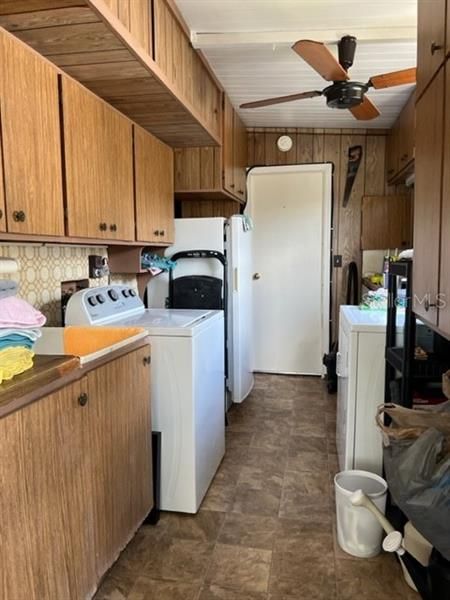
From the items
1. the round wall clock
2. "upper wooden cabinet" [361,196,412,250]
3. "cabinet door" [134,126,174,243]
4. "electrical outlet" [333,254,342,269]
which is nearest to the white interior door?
"electrical outlet" [333,254,342,269]

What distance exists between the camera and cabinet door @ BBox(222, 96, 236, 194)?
341cm

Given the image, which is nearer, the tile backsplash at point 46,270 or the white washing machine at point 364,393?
the tile backsplash at point 46,270

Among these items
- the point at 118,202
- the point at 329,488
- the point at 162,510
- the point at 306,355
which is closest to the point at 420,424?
the point at 329,488

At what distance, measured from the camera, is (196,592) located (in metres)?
1.72

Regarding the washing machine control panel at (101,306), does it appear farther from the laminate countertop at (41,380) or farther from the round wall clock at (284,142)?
the round wall clock at (284,142)

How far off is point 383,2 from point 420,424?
188 centimetres

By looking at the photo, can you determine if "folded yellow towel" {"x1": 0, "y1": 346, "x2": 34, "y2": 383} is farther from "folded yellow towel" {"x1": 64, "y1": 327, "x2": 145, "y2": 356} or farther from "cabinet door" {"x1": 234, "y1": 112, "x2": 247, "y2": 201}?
"cabinet door" {"x1": 234, "y1": 112, "x2": 247, "y2": 201}

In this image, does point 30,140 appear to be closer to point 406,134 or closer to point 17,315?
point 17,315

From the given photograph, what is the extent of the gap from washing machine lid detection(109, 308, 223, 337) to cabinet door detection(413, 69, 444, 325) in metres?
1.02

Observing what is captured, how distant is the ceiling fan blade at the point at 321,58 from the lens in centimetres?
202

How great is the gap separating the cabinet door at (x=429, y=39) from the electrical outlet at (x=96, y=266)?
185 centimetres

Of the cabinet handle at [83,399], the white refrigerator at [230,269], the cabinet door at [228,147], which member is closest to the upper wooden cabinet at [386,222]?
the white refrigerator at [230,269]

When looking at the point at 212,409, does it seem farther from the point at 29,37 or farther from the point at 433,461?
the point at 29,37

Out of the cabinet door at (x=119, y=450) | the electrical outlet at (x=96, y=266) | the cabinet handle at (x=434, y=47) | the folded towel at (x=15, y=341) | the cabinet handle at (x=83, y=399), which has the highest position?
the cabinet handle at (x=434, y=47)
